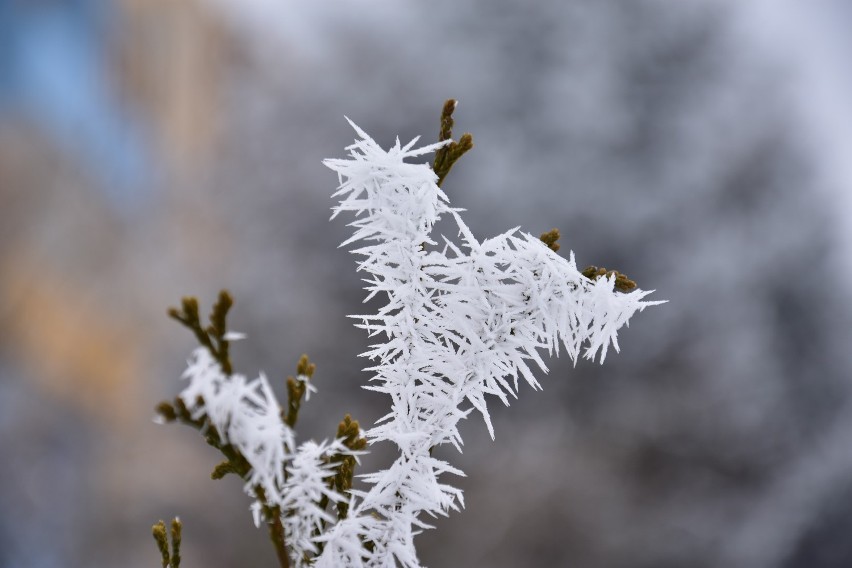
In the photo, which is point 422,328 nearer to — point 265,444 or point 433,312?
point 433,312

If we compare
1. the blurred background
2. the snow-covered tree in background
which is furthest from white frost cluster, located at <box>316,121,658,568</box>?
the blurred background

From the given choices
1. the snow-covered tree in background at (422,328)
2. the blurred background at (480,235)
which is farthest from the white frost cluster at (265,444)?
the blurred background at (480,235)

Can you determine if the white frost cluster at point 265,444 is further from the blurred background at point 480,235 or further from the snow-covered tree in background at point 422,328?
the blurred background at point 480,235

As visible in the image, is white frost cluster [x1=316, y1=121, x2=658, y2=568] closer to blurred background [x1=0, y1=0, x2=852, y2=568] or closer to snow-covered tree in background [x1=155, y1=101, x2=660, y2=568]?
snow-covered tree in background [x1=155, y1=101, x2=660, y2=568]

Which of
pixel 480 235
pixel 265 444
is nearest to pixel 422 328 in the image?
pixel 265 444

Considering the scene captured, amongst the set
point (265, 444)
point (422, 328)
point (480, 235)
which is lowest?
point (265, 444)

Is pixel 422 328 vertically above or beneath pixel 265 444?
above
